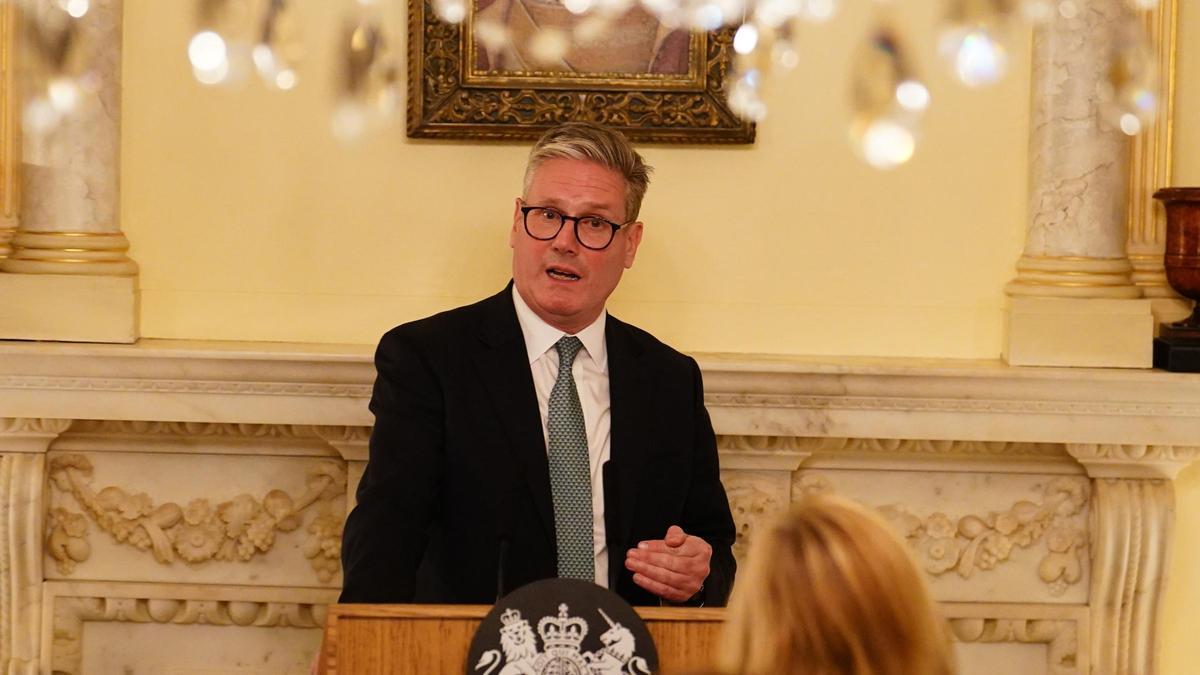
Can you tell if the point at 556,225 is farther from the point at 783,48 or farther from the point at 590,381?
the point at 783,48

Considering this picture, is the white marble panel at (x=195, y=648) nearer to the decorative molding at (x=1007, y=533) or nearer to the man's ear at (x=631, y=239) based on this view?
the decorative molding at (x=1007, y=533)

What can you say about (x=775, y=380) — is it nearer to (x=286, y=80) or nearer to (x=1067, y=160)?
(x=1067, y=160)

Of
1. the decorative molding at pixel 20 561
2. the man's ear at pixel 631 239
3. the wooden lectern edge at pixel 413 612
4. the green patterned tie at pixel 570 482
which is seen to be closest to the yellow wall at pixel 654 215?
the decorative molding at pixel 20 561

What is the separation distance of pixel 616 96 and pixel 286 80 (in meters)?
0.95

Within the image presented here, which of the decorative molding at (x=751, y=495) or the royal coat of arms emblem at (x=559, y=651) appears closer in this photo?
the royal coat of arms emblem at (x=559, y=651)

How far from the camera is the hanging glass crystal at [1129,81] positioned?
397 centimetres

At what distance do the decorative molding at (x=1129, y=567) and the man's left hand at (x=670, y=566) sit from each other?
178 centimetres

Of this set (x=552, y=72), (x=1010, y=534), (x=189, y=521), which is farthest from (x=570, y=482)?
(x=1010, y=534)

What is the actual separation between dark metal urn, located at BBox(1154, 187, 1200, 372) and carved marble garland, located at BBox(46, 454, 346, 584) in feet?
7.66

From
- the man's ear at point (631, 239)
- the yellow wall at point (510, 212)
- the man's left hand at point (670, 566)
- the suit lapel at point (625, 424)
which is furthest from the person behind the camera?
the yellow wall at point (510, 212)

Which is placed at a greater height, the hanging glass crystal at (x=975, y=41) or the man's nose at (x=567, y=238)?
the hanging glass crystal at (x=975, y=41)

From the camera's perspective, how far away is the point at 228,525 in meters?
4.05

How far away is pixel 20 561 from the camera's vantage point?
3.98 metres

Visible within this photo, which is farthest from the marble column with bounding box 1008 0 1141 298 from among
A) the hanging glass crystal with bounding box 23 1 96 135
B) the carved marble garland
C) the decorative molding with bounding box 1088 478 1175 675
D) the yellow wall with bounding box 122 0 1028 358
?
the hanging glass crystal with bounding box 23 1 96 135
